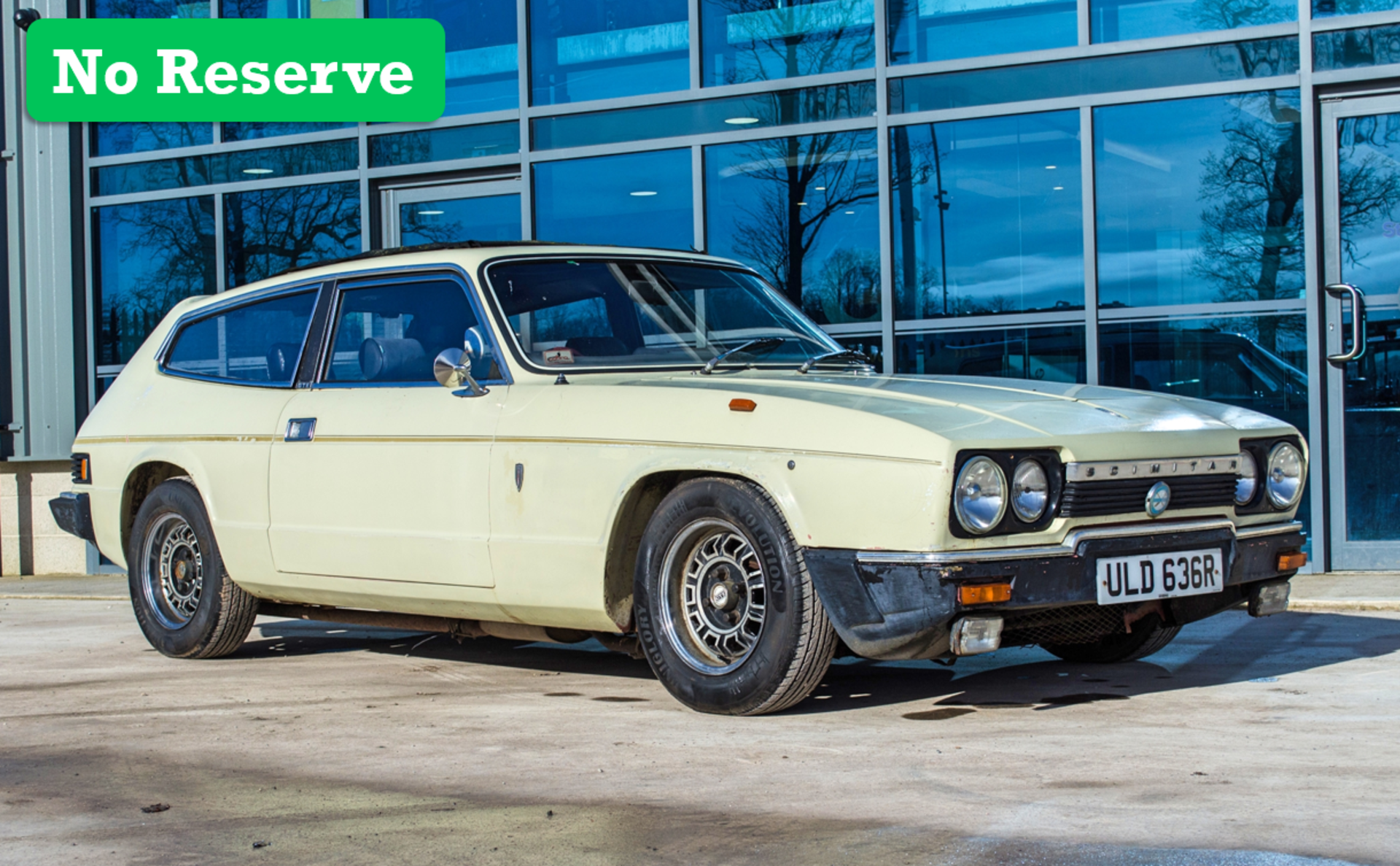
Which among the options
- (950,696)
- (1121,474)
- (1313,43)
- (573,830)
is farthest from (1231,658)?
(1313,43)

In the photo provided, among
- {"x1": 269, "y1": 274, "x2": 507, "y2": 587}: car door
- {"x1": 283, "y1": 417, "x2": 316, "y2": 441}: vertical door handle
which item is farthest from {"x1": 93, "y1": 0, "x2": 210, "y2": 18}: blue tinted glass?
{"x1": 283, "y1": 417, "x2": 316, "y2": 441}: vertical door handle

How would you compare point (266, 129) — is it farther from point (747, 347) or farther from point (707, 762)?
point (707, 762)

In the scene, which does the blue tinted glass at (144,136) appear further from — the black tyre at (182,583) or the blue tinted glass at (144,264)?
the black tyre at (182,583)

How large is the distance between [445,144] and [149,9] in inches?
122

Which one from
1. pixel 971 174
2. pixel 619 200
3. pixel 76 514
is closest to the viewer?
pixel 76 514

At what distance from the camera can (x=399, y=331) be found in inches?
250

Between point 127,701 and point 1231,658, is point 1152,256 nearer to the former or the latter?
point 1231,658

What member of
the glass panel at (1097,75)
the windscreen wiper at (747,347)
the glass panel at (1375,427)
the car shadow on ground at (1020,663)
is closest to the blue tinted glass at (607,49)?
the glass panel at (1097,75)

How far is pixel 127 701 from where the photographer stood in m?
5.96

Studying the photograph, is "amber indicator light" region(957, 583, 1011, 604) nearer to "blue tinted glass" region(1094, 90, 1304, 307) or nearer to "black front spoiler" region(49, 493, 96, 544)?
"black front spoiler" region(49, 493, 96, 544)

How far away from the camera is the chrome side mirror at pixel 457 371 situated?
18.9ft

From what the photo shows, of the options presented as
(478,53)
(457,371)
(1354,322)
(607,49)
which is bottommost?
(457,371)

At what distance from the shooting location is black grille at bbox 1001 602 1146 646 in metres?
4.93

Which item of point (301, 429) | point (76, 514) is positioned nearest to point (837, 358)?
point (301, 429)
